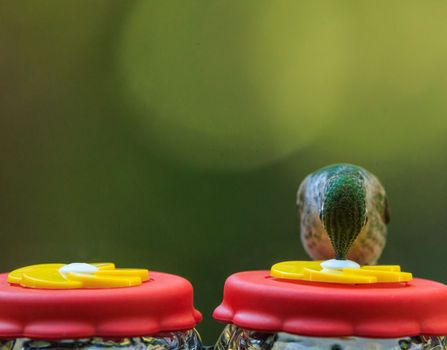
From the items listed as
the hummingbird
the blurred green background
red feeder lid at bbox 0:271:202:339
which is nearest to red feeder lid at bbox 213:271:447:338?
red feeder lid at bbox 0:271:202:339

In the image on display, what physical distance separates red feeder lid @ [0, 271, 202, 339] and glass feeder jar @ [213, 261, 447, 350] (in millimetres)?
99

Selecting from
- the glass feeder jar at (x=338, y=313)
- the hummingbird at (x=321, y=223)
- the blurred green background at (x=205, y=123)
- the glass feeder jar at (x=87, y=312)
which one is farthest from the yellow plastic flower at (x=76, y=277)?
the blurred green background at (x=205, y=123)

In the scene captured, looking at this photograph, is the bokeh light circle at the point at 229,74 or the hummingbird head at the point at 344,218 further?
the bokeh light circle at the point at 229,74

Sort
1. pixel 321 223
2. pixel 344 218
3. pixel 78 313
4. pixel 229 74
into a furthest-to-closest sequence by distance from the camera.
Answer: pixel 229 74 → pixel 321 223 → pixel 344 218 → pixel 78 313

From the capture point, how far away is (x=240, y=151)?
5.18ft

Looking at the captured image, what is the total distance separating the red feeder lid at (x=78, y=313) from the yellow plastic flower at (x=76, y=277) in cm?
1

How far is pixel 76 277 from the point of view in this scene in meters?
0.73

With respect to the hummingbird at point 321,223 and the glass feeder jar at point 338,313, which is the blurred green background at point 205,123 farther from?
the glass feeder jar at point 338,313

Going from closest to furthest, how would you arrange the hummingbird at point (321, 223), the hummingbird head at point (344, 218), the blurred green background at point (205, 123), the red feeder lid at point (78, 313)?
the red feeder lid at point (78, 313), the hummingbird head at point (344, 218), the hummingbird at point (321, 223), the blurred green background at point (205, 123)

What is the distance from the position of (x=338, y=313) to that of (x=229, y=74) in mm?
958

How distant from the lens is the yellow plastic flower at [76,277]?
0.73 m

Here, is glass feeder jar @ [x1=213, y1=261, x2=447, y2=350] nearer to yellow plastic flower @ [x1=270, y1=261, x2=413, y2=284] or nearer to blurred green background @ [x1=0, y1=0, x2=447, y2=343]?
yellow plastic flower @ [x1=270, y1=261, x2=413, y2=284]

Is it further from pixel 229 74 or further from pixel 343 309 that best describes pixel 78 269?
pixel 229 74

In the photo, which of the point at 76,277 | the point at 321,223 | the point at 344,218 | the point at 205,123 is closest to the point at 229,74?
the point at 205,123
